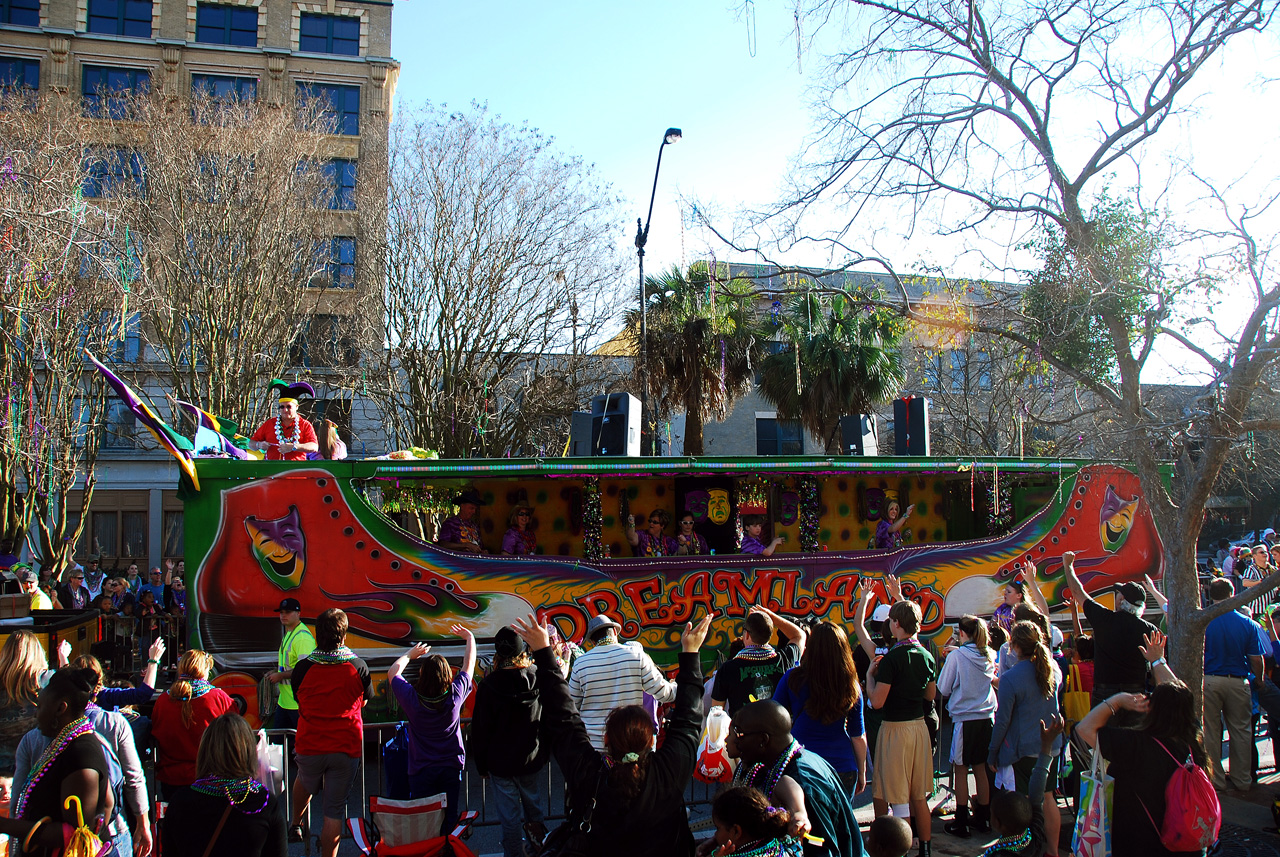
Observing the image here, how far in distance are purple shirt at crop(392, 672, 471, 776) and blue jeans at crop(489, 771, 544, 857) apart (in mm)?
362

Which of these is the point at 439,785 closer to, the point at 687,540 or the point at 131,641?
the point at 687,540

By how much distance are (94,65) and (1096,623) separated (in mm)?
33731

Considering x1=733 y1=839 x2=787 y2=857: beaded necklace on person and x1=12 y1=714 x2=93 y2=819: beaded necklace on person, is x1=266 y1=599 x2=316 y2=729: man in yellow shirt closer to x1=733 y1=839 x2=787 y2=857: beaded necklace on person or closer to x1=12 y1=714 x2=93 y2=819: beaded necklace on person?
x1=12 y1=714 x2=93 y2=819: beaded necklace on person

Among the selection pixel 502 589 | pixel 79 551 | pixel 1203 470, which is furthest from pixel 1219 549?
pixel 79 551

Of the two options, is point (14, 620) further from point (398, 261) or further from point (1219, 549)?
point (1219, 549)

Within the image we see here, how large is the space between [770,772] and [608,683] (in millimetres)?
1871

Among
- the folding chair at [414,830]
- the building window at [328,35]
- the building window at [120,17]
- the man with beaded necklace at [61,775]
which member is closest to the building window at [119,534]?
the building window at [120,17]

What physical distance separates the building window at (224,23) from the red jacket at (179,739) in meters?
30.2

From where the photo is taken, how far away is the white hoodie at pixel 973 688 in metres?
6.44

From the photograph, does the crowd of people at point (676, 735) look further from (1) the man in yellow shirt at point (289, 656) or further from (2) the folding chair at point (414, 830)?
(2) the folding chair at point (414, 830)

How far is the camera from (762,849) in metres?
3.14

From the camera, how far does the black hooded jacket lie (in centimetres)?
534

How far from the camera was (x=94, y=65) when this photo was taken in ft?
94.2

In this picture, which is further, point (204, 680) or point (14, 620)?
point (14, 620)
